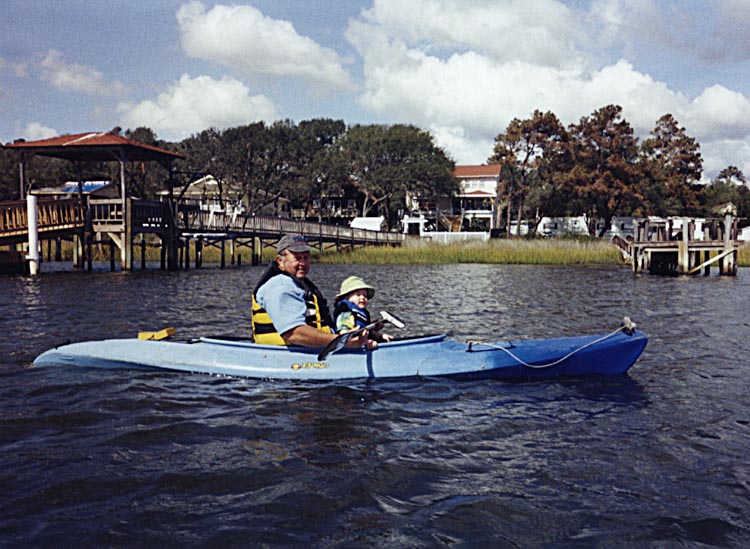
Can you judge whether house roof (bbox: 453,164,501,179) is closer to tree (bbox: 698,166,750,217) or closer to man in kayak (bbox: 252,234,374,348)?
tree (bbox: 698,166,750,217)

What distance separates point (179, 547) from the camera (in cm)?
393

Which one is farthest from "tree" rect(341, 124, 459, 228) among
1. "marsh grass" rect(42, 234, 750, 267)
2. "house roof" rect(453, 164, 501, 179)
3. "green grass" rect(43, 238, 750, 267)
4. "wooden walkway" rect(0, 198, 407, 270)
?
"wooden walkway" rect(0, 198, 407, 270)

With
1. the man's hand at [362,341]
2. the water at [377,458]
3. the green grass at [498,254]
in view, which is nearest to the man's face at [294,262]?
the man's hand at [362,341]

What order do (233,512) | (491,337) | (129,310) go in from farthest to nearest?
(129,310) → (491,337) → (233,512)

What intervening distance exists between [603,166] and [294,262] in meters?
50.4

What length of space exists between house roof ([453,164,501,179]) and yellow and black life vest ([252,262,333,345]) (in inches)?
2407

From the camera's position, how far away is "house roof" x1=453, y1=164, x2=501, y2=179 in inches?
2675

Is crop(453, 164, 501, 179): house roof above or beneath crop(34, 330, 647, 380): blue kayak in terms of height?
above

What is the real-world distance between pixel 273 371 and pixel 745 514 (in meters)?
4.89

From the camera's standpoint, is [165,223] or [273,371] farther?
[165,223]

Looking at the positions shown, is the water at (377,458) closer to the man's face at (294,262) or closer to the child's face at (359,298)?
the child's face at (359,298)

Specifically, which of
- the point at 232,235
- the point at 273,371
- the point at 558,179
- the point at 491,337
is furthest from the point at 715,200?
the point at 273,371

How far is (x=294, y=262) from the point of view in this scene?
23.6 feet

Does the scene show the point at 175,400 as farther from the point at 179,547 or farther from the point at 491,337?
the point at 491,337
